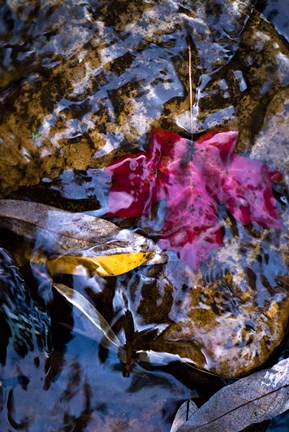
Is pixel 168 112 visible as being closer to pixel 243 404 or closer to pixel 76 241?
pixel 76 241

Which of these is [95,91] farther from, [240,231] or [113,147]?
[240,231]

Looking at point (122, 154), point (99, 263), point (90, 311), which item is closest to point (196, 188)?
point (122, 154)

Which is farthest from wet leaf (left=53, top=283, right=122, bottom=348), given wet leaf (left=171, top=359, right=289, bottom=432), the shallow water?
wet leaf (left=171, top=359, right=289, bottom=432)

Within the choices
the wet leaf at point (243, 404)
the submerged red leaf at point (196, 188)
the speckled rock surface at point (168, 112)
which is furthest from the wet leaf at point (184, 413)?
the submerged red leaf at point (196, 188)

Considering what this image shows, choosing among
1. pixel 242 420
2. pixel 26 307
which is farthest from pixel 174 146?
pixel 242 420

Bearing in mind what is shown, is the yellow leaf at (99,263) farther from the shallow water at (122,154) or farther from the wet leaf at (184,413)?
the wet leaf at (184,413)
